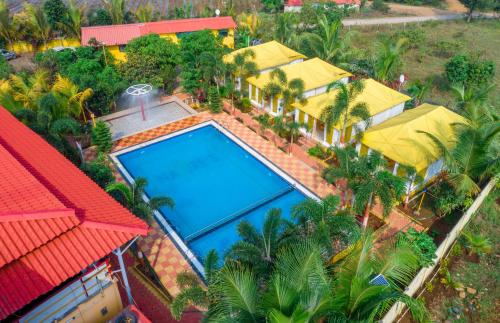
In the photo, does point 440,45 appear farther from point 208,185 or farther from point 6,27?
point 6,27

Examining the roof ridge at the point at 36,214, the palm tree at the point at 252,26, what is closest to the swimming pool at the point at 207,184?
the roof ridge at the point at 36,214

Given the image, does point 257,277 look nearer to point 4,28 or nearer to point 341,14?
point 4,28

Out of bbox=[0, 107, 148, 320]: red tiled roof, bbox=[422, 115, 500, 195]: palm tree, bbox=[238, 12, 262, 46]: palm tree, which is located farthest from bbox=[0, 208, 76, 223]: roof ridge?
bbox=[238, 12, 262, 46]: palm tree

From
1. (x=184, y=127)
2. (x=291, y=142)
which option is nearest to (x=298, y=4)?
(x=184, y=127)

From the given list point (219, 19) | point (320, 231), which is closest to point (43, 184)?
point (320, 231)

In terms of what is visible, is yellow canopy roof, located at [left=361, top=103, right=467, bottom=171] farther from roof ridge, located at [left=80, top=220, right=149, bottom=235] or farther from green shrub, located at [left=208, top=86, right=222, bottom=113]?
roof ridge, located at [left=80, top=220, right=149, bottom=235]

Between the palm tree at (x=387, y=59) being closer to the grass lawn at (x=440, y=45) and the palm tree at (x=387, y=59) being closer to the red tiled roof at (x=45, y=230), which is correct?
the grass lawn at (x=440, y=45)
